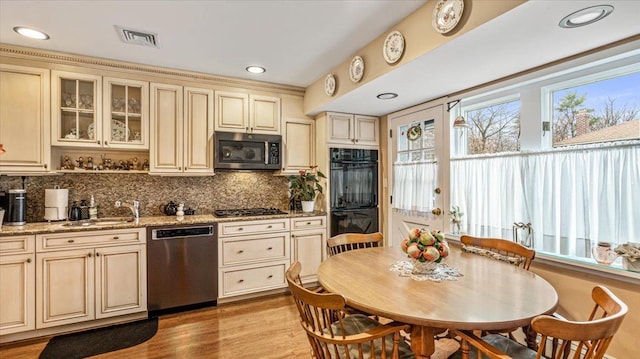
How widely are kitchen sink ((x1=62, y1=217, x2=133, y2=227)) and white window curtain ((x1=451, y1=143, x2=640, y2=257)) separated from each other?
3385mm

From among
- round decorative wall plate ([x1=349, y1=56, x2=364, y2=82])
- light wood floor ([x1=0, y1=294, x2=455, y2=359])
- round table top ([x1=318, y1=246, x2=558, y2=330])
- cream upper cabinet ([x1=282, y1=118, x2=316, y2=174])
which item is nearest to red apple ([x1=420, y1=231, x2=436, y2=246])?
round table top ([x1=318, y1=246, x2=558, y2=330])

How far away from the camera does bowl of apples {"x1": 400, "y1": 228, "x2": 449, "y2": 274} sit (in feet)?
5.65

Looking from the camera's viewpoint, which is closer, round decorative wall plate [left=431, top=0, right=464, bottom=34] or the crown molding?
round decorative wall plate [left=431, top=0, right=464, bottom=34]

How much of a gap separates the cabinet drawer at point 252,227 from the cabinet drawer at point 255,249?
7 cm

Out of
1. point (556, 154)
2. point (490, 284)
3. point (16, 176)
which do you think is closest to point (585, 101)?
point (556, 154)

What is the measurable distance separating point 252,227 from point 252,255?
0.31m

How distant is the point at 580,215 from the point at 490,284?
1.10 m

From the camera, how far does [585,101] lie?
2160 mm

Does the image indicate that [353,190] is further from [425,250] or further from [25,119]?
[25,119]

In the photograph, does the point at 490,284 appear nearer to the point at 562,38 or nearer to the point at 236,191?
the point at 562,38

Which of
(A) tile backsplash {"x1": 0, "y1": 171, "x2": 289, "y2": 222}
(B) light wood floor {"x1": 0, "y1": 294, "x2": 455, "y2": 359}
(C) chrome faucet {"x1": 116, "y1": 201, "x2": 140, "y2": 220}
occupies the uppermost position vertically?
(A) tile backsplash {"x1": 0, "y1": 171, "x2": 289, "y2": 222}

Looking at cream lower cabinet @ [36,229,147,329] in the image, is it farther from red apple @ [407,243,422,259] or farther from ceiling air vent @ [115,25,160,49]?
red apple @ [407,243,422,259]

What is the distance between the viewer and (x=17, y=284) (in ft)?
8.10

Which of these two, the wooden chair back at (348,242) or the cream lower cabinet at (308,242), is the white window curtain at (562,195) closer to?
the wooden chair back at (348,242)
